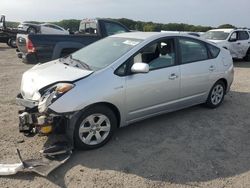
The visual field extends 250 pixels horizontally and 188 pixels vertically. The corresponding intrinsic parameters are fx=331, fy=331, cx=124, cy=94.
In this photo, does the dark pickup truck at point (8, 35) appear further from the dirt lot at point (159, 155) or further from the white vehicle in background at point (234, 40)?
the dirt lot at point (159, 155)

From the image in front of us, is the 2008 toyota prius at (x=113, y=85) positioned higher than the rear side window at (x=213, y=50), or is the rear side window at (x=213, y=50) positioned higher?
the rear side window at (x=213, y=50)

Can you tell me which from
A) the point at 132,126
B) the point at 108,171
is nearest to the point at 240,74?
the point at 132,126

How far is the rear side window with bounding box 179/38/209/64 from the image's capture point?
5.99m

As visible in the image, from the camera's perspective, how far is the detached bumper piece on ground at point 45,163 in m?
3.97

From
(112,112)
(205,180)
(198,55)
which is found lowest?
(205,180)

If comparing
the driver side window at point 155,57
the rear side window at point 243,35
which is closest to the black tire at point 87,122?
the driver side window at point 155,57

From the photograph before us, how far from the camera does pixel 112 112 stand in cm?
485

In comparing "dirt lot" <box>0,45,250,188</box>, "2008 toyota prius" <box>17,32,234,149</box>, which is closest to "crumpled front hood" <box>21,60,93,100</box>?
"2008 toyota prius" <box>17,32,234,149</box>

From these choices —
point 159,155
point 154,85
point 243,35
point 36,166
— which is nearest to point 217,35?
point 243,35

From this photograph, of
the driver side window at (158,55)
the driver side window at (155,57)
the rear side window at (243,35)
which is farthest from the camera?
the rear side window at (243,35)

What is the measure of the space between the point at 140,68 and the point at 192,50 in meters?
1.77

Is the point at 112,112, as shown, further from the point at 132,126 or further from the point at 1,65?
the point at 1,65

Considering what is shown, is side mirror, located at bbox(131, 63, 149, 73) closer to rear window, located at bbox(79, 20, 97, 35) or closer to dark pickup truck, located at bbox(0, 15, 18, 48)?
rear window, located at bbox(79, 20, 97, 35)

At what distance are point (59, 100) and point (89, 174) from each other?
1033 millimetres
